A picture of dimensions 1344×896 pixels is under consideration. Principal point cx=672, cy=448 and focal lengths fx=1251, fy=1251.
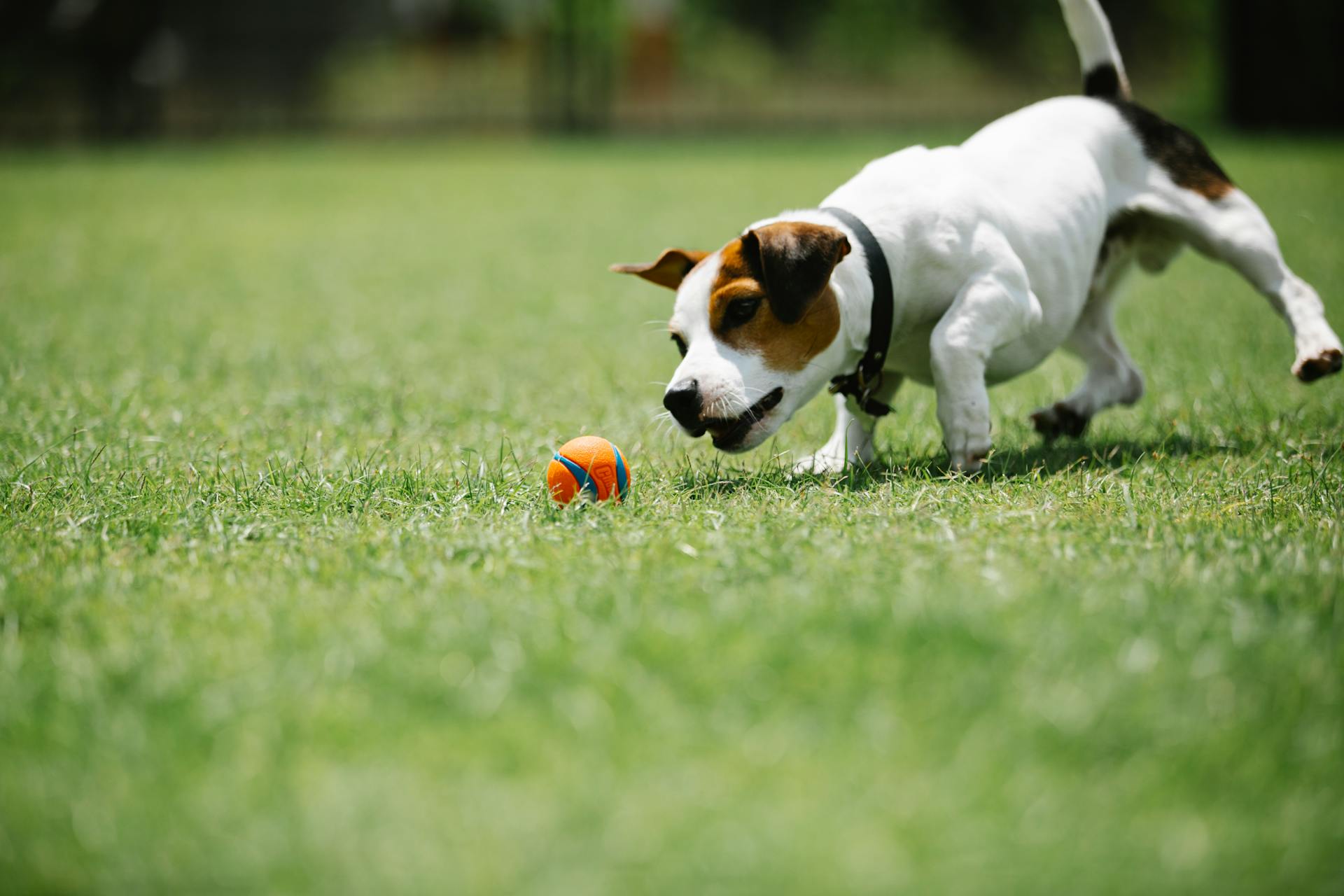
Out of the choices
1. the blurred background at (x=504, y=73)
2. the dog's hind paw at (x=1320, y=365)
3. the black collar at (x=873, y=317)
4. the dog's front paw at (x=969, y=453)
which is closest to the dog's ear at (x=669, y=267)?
the black collar at (x=873, y=317)

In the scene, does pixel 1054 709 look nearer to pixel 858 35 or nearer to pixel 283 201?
pixel 283 201

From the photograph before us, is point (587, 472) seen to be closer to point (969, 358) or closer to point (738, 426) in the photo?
point (738, 426)

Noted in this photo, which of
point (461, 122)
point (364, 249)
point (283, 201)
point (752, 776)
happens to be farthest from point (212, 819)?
point (461, 122)

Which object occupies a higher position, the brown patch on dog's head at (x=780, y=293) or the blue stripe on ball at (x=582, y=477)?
the brown patch on dog's head at (x=780, y=293)

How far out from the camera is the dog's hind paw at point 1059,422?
17.2 feet

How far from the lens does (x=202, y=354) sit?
24.2 ft

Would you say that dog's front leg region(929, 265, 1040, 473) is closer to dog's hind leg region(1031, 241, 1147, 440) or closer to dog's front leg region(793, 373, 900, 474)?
dog's front leg region(793, 373, 900, 474)

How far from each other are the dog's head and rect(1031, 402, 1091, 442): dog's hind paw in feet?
4.91

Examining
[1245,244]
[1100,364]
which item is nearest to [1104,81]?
[1245,244]

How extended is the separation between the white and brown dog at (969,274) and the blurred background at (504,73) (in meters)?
25.1

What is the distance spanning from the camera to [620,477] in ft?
13.3

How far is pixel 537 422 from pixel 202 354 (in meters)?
2.92

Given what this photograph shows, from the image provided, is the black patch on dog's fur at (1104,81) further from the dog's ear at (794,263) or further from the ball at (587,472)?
the ball at (587,472)

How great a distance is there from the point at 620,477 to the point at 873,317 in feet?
3.37
